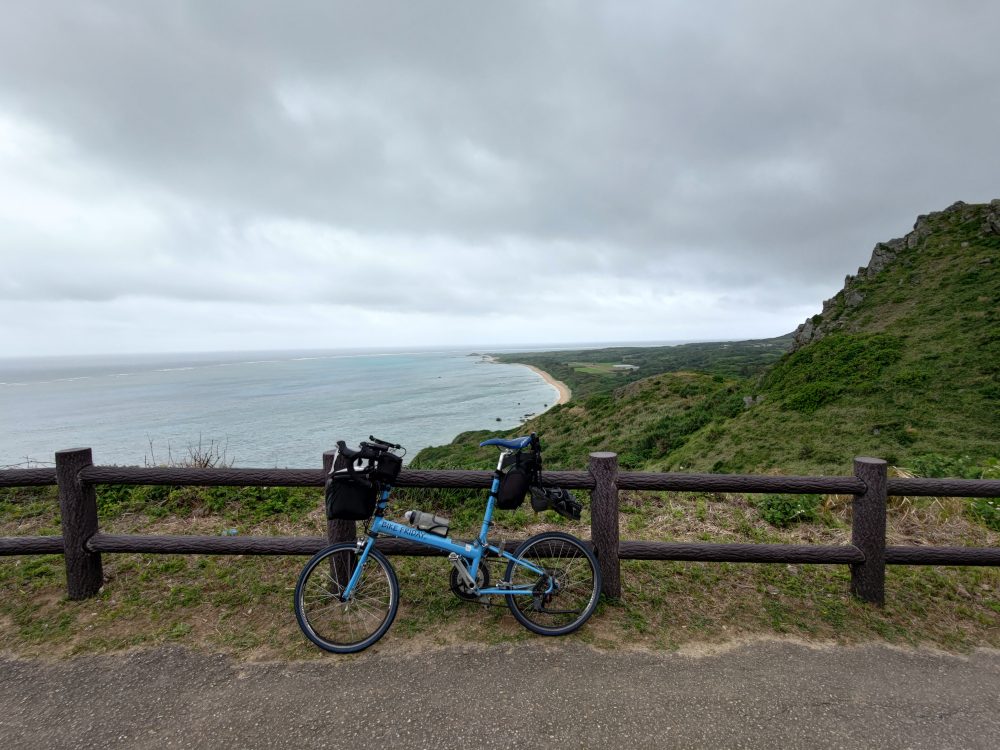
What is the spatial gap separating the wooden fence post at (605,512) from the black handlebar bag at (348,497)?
1981mm

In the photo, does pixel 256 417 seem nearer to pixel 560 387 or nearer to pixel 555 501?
pixel 560 387

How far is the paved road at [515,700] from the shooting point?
283cm

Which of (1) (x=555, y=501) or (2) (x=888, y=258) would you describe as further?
(2) (x=888, y=258)

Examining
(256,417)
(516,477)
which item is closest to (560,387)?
(256,417)

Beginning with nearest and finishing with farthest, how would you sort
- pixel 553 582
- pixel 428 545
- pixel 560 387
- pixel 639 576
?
pixel 553 582, pixel 428 545, pixel 639 576, pixel 560 387

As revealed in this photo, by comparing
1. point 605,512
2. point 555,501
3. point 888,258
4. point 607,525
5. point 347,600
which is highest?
point 888,258

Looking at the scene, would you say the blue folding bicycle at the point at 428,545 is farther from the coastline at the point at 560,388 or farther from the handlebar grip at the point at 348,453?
the coastline at the point at 560,388

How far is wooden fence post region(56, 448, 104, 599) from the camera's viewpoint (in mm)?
4250

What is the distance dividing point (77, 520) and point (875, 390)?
76.6 ft

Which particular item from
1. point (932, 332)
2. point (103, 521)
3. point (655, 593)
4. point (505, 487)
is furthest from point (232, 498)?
point (932, 332)

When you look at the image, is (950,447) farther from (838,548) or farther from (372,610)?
(372,610)

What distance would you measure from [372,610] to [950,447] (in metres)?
16.9

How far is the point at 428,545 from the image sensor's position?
413cm

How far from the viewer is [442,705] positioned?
307 centimetres
